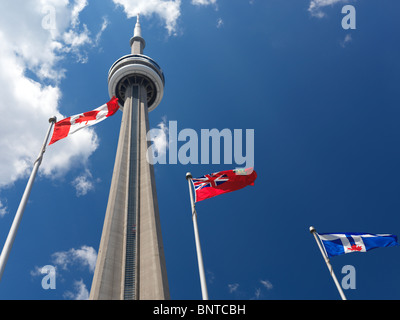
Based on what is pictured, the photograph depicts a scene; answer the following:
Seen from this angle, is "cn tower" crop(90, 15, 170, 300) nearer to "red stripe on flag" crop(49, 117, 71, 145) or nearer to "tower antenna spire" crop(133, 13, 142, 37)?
"red stripe on flag" crop(49, 117, 71, 145)

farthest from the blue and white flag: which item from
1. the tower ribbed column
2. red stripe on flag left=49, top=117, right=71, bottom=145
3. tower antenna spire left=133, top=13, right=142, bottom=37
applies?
tower antenna spire left=133, top=13, right=142, bottom=37

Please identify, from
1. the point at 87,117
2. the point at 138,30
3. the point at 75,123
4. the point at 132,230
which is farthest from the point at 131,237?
the point at 138,30

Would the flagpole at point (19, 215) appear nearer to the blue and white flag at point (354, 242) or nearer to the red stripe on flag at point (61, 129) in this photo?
the red stripe on flag at point (61, 129)

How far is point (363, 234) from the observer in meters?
18.7

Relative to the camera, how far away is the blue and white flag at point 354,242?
59.6ft

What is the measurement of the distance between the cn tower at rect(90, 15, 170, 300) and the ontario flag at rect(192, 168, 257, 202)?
10747 millimetres

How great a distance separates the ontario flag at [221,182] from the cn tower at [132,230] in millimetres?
10747

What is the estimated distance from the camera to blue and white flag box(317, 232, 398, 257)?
1817 cm

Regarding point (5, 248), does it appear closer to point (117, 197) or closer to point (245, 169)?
point (245, 169)

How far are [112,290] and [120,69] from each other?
4155 centimetres

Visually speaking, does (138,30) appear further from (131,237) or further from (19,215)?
(19,215)

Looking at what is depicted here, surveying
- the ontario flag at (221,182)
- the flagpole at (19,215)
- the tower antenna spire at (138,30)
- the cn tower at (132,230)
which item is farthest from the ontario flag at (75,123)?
the tower antenna spire at (138,30)
